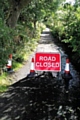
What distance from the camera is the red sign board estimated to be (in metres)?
9.39

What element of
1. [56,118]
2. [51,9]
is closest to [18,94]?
[56,118]

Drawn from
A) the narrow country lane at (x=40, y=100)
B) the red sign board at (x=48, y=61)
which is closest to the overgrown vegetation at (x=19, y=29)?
the red sign board at (x=48, y=61)

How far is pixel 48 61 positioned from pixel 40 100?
243 cm

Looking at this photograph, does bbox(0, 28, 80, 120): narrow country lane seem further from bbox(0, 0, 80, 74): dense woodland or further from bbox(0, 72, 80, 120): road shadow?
bbox(0, 0, 80, 74): dense woodland

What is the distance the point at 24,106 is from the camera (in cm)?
682

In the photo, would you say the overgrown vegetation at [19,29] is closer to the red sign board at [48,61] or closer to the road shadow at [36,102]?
the red sign board at [48,61]

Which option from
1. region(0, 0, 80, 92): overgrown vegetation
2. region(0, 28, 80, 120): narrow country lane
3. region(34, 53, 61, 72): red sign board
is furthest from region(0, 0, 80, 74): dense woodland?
region(0, 28, 80, 120): narrow country lane

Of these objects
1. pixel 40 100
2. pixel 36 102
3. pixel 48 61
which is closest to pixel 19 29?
pixel 48 61

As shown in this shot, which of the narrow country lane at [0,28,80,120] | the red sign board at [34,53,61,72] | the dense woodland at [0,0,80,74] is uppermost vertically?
the dense woodland at [0,0,80,74]

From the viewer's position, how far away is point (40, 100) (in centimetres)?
736

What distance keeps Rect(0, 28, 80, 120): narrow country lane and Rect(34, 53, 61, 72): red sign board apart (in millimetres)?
685

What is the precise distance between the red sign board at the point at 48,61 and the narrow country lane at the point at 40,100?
0.68 metres

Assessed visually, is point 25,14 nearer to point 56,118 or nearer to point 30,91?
point 30,91

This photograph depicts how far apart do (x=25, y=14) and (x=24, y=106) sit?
14.0 meters
